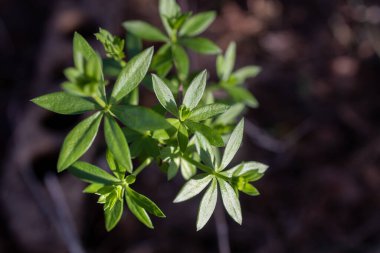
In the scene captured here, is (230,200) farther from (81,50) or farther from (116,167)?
(81,50)

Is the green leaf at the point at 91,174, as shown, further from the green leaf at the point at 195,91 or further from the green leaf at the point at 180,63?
the green leaf at the point at 180,63

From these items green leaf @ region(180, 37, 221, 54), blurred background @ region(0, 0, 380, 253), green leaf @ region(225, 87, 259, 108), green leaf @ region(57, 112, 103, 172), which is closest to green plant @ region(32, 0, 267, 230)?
green leaf @ region(57, 112, 103, 172)

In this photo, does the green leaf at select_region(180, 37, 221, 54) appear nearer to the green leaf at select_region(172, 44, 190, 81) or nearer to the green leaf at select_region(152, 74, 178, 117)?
the green leaf at select_region(172, 44, 190, 81)

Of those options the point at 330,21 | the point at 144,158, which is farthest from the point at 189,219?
the point at 330,21

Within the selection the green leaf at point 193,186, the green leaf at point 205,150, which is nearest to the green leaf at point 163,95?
the green leaf at point 205,150

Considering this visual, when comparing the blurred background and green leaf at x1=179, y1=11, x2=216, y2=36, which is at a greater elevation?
green leaf at x1=179, y1=11, x2=216, y2=36

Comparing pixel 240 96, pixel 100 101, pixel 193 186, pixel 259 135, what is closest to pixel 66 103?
pixel 100 101

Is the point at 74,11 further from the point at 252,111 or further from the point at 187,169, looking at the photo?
the point at 187,169
